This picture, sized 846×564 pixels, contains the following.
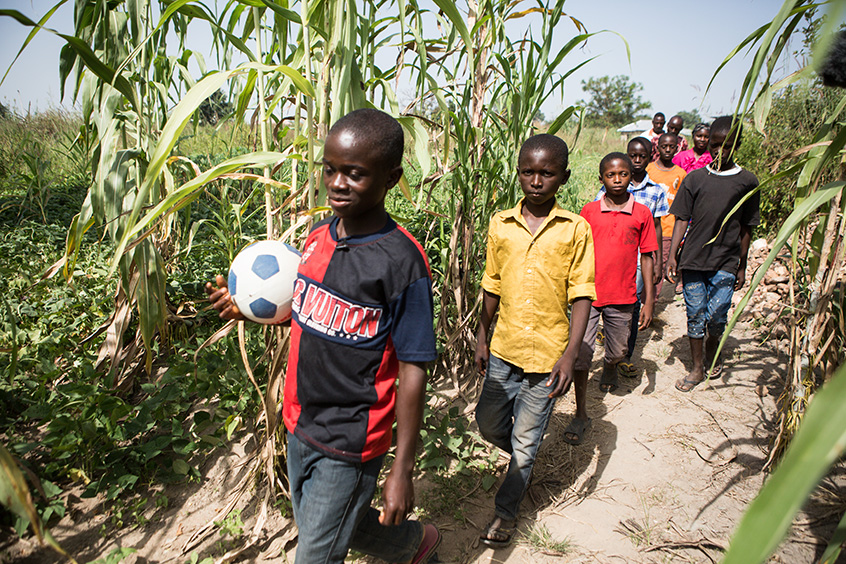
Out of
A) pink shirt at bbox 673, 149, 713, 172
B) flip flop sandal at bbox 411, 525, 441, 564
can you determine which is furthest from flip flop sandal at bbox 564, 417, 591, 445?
pink shirt at bbox 673, 149, 713, 172

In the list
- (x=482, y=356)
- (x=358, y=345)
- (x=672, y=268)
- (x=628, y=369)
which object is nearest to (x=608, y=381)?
(x=628, y=369)

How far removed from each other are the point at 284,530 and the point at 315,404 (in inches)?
40.3

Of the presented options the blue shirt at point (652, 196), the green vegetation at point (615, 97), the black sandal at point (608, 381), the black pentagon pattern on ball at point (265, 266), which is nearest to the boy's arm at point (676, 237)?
the blue shirt at point (652, 196)

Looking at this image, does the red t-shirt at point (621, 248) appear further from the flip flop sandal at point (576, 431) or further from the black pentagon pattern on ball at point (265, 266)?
the black pentagon pattern on ball at point (265, 266)

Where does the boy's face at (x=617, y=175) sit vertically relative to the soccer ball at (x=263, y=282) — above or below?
above

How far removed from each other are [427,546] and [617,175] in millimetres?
2547

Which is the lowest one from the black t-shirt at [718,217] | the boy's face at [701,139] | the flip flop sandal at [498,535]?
the flip flop sandal at [498,535]

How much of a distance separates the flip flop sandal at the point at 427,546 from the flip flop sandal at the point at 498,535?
11.5 inches

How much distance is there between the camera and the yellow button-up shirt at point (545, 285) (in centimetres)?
218

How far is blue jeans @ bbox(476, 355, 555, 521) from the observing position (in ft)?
7.16

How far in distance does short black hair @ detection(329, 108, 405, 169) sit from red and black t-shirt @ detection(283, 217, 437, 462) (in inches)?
8.3

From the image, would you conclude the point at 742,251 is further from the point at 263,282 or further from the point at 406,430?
the point at 263,282

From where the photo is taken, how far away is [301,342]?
154 cm

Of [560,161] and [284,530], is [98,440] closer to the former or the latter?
[284,530]
